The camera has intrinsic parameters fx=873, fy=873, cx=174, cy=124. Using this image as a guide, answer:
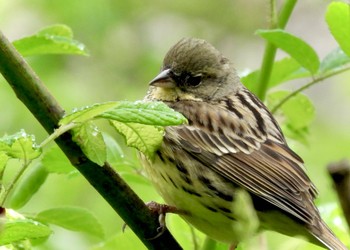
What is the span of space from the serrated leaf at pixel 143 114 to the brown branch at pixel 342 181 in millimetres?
661

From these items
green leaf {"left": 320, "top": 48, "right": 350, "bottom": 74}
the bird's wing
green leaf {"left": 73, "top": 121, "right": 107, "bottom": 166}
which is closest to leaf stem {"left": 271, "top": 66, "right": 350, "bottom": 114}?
green leaf {"left": 320, "top": 48, "right": 350, "bottom": 74}

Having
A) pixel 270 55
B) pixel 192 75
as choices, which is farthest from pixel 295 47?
pixel 192 75

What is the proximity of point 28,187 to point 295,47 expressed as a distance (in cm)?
96

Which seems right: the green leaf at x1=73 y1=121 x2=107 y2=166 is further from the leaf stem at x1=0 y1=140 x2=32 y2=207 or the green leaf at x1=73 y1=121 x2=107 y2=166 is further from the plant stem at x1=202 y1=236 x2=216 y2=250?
the plant stem at x1=202 y1=236 x2=216 y2=250

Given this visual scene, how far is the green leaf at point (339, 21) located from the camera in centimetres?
260

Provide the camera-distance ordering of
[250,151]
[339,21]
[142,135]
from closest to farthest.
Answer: [142,135]
[339,21]
[250,151]

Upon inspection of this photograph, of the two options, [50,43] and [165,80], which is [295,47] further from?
[165,80]

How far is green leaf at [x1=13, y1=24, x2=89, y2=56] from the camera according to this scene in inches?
97.2

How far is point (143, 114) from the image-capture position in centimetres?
171

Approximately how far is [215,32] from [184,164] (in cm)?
489

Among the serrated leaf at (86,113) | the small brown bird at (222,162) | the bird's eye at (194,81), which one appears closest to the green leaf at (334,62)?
the small brown bird at (222,162)

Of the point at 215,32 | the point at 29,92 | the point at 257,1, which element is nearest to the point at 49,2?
the point at 215,32

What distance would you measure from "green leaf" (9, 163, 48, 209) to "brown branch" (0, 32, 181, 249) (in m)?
0.36

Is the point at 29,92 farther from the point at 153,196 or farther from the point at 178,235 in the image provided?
the point at 153,196
